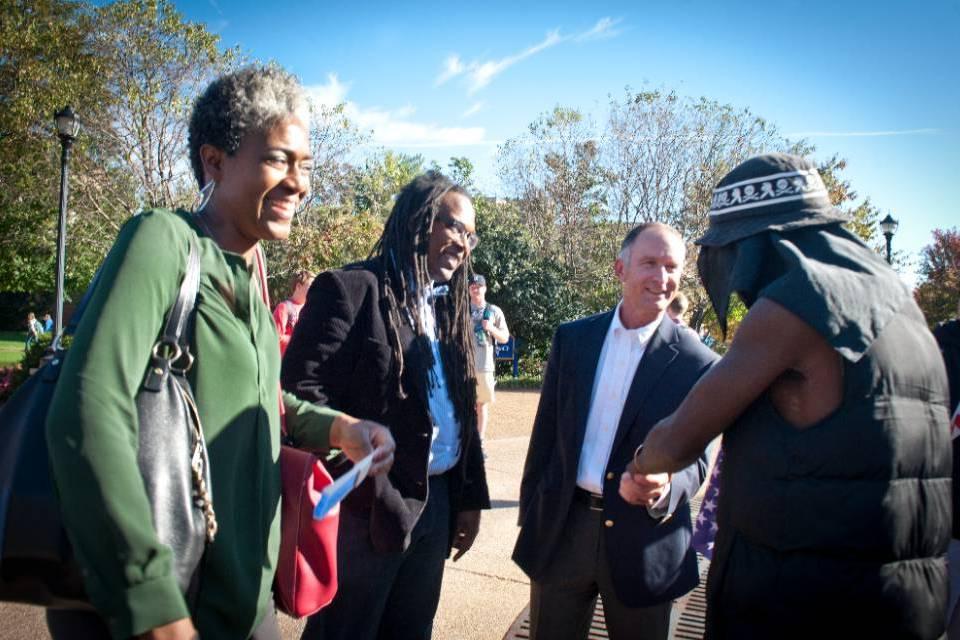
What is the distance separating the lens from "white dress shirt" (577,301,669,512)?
287 cm

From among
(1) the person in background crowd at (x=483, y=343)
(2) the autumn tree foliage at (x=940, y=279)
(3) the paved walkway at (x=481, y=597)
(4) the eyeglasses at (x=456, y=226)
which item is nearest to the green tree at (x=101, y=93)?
(1) the person in background crowd at (x=483, y=343)

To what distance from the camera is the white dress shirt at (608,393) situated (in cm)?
287

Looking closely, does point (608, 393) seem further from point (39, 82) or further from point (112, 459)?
point (39, 82)

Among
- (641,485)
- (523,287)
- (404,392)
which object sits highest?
(523,287)

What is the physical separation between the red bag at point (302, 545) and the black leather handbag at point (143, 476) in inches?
17.0

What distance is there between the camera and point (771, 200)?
1933mm

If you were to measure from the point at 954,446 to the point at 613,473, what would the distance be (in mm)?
1505

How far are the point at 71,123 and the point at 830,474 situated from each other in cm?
1310

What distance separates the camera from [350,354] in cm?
259

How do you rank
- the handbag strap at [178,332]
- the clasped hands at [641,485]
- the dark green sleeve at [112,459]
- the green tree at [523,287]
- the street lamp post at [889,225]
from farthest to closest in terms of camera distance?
the green tree at [523,287] < the street lamp post at [889,225] < the clasped hands at [641,485] < the handbag strap at [178,332] < the dark green sleeve at [112,459]

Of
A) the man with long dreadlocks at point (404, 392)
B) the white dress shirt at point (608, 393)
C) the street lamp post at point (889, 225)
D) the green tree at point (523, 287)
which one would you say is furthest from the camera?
the green tree at point (523, 287)

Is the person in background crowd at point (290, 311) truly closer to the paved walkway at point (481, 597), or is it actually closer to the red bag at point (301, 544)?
the paved walkway at point (481, 597)

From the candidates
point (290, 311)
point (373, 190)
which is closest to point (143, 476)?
point (290, 311)

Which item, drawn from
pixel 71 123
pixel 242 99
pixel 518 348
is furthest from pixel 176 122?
pixel 242 99
